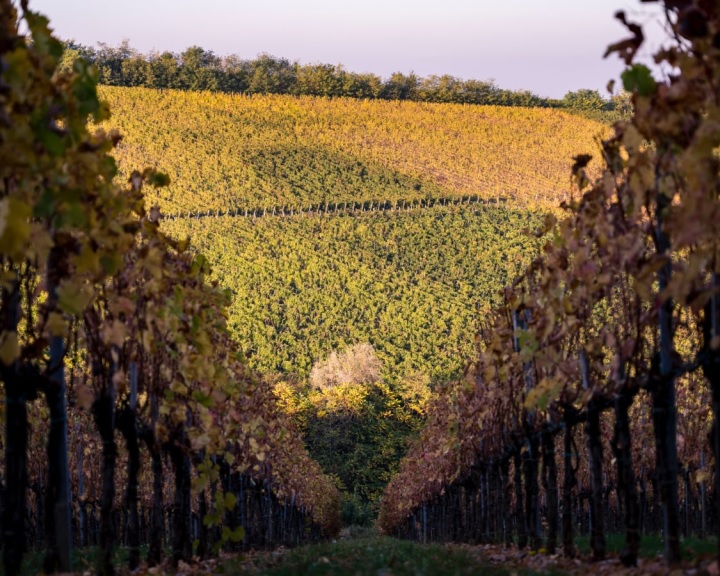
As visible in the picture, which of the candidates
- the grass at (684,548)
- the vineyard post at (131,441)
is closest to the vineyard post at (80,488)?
the vineyard post at (131,441)

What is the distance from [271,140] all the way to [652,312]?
121591 millimetres

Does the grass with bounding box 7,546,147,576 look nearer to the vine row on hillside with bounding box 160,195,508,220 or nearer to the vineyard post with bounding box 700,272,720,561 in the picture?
the vineyard post with bounding box 700,272,720,561

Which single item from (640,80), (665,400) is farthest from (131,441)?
(640,80)

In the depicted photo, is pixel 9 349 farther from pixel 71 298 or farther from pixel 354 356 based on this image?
pixel 354 356

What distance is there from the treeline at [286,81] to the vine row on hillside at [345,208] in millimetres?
45484

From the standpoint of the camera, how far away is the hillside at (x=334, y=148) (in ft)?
359

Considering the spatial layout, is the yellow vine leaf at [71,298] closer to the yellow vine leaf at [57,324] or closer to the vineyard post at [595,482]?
the yellow vine leaf at [57,324]

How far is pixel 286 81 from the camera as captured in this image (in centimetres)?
15550

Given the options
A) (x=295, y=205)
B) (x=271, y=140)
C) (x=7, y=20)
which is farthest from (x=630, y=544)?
(x=271, y=140)

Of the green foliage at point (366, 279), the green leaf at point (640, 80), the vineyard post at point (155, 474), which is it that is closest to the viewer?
the green leaf at point (640, 80)

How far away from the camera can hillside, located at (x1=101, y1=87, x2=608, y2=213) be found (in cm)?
10950

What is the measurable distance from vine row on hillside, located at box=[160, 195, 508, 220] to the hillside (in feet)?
3.85

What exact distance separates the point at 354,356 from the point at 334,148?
2158 inches

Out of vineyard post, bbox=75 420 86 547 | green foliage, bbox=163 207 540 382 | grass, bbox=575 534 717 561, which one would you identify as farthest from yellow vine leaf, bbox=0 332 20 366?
green foliage, bbox=163 207 540 382
